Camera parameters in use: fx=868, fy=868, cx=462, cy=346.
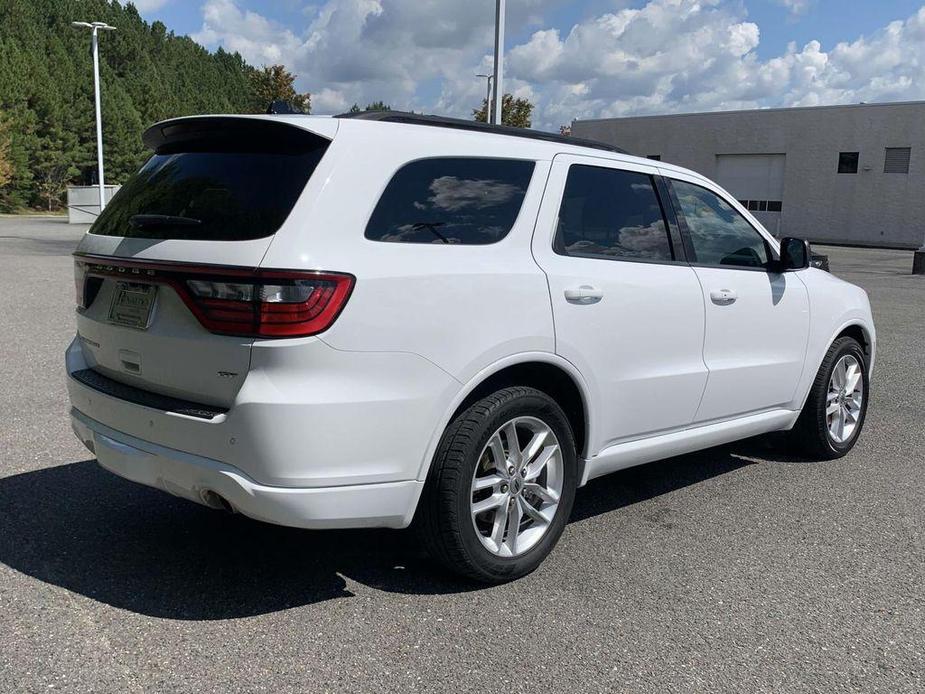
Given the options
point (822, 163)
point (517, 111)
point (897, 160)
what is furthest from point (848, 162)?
point (517, 111)

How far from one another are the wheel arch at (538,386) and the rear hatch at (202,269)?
2.15ft

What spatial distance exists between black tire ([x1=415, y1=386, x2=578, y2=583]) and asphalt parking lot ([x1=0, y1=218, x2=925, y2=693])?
0.43 ft

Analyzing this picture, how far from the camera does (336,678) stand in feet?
9.41

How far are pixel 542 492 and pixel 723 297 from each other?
1548 millimetres

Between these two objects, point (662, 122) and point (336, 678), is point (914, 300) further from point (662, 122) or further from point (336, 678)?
point (662, 122)

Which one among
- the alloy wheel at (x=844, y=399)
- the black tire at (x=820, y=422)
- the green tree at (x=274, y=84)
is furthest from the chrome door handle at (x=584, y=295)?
the green tree at (x=274, y=84)

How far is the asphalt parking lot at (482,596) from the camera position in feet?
9.60

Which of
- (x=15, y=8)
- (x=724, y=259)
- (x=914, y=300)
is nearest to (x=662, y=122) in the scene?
(x=914, y=300)

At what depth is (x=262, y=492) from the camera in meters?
2.97

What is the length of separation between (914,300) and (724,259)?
13439 mm

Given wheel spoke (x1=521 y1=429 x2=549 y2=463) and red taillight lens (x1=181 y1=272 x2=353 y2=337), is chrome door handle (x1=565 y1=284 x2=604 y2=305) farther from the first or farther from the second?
red taillight lens (x1=181 y1=272 x2=353 y2=337)

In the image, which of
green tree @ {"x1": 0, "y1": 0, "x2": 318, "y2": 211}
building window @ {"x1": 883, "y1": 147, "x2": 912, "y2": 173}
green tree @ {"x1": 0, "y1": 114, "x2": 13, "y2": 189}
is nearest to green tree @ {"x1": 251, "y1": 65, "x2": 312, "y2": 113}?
green tree @ {"x1": 0, "y1": 0, "x2": 318, "y2": 211}

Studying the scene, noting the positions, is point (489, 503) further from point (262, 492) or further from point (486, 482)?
point (262, 492)

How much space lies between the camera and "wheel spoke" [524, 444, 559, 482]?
3643 millimetres
